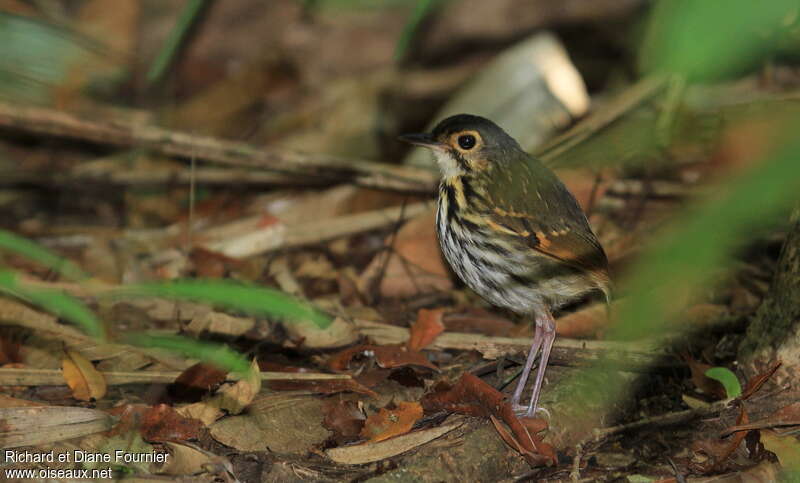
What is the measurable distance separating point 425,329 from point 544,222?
0.87 meters

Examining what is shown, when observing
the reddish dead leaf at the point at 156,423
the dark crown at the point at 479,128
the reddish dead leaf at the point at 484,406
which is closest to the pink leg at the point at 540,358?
the reddish dead leaf at the point at 484,406

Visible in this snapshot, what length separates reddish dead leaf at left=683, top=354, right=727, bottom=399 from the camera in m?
3.65

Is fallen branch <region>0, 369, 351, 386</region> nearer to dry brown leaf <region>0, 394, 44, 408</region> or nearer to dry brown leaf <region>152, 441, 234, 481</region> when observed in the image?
dry brown leaf <region>0, 394, 44, 408</region>

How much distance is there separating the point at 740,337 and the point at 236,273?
9.08 feet

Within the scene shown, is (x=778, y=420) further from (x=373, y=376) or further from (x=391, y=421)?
(x=373, y=376)

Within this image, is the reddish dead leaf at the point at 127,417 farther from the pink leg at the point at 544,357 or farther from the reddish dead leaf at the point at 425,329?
the pink leg at the point at 544,357

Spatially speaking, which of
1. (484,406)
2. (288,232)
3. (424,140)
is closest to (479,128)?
(424,140)

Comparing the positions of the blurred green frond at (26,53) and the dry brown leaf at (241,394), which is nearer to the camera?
the dry brown leaf at (241,394)

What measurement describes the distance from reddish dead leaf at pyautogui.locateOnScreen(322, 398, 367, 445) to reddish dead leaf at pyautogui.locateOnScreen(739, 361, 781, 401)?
1553 mm

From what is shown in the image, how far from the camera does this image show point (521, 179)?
3971 millimetres

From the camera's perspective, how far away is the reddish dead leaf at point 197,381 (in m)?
3.55

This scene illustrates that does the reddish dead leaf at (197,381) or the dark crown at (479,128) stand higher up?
the dark crown at (479,128)

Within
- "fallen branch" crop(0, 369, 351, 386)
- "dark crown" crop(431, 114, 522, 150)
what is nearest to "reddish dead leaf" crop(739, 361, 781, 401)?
"dark crown" crop(431, 114, 522, 150)

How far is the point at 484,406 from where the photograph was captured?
346cm
